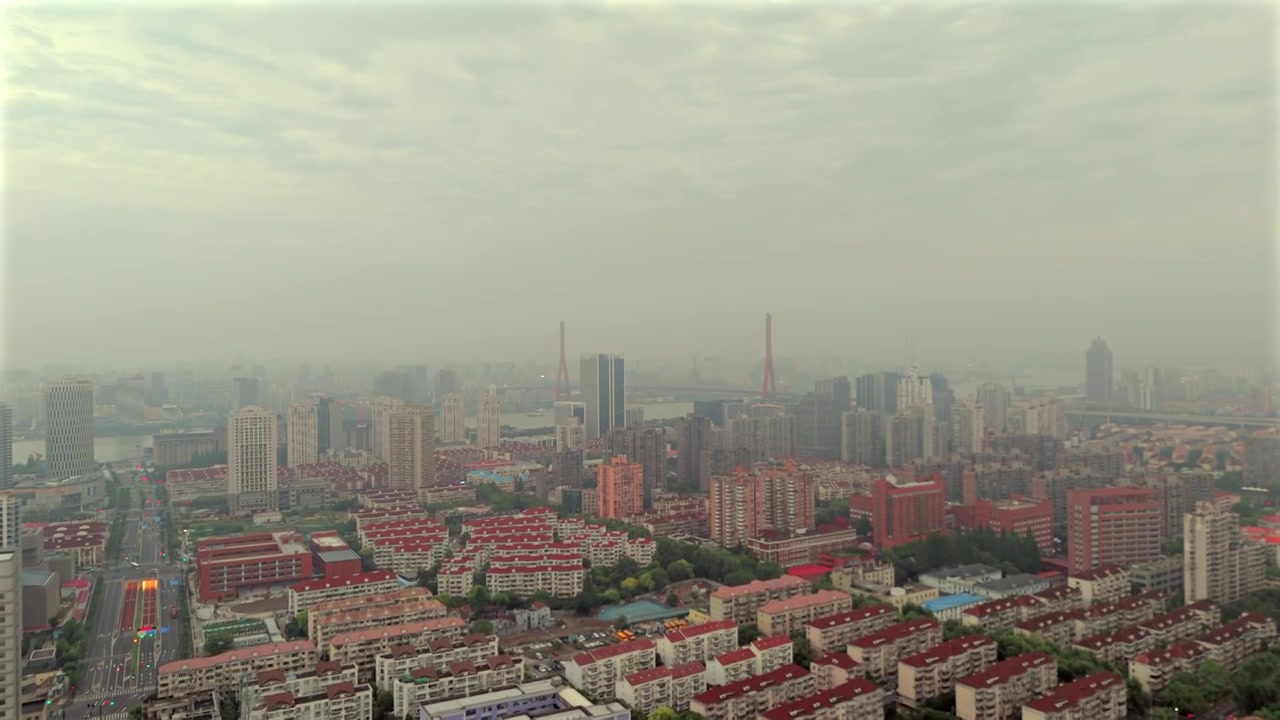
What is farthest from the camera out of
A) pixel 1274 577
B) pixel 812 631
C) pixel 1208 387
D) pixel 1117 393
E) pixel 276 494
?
pixel 276 494

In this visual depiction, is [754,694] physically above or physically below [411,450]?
below

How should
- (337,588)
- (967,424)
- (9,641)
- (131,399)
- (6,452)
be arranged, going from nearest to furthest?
1. (9,641)
2. (337,588)
3. (6,452)
4. (131,399)
5. (967,424)

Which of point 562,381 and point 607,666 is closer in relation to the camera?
point 607,666

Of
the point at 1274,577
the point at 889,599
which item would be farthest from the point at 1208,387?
the point at 889,599

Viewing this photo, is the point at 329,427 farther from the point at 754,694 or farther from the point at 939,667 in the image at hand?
the point at 939,667

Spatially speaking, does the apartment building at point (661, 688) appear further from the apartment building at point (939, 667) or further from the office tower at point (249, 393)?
the office tower at point (249, 393)

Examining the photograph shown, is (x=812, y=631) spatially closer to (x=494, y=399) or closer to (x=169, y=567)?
(x=169, y=567)

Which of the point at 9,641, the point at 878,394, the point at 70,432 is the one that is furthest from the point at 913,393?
the point at 9,641
